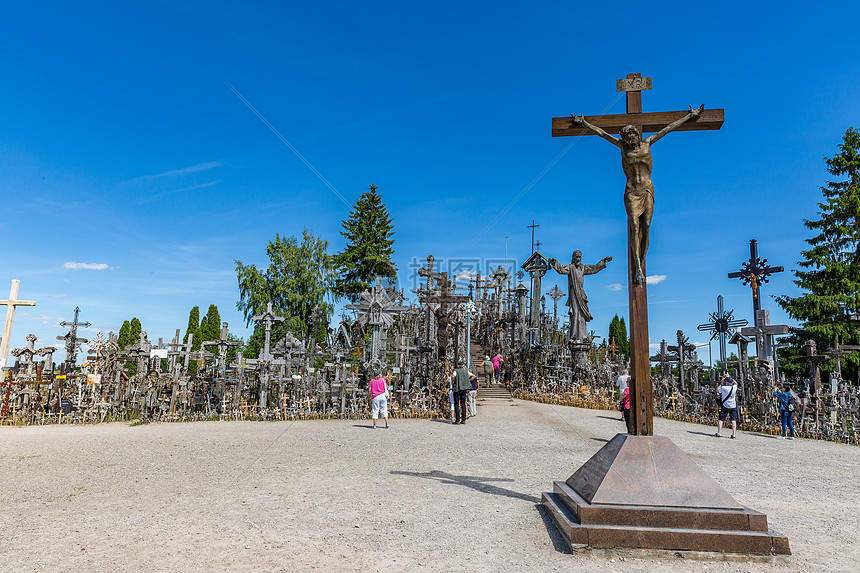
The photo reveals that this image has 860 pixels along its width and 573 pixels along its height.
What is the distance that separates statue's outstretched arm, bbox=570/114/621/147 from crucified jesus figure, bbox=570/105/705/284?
166mm

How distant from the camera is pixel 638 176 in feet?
17.2

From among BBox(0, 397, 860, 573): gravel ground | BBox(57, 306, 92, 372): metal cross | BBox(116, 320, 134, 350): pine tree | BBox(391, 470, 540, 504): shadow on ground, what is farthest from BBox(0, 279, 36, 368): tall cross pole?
BBox(391, 470, 540, 504): shadow on ground

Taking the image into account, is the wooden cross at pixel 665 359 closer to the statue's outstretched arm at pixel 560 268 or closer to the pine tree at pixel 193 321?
the statue's outstretched arm at pixel 560 268

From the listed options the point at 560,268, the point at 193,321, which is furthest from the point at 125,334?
the point at 560,268

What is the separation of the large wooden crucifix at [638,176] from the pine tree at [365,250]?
3201 cm

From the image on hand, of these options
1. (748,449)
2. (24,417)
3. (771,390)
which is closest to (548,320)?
(771,390)

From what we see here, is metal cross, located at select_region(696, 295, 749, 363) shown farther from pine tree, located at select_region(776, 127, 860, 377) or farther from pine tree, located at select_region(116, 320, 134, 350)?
pine tree, located at select_region(116, 320, 134, 350)

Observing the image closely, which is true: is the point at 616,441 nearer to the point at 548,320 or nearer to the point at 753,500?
the point at 753,500

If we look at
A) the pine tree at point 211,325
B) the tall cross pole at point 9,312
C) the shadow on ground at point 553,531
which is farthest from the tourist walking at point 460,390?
the pine tree at point 211,325

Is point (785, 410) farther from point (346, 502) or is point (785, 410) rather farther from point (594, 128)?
point (346, 502)

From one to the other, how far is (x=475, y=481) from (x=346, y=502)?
1947 mm

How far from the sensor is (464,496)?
594 centimetres

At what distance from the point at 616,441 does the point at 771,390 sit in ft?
40.4

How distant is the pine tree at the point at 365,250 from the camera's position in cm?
3862
